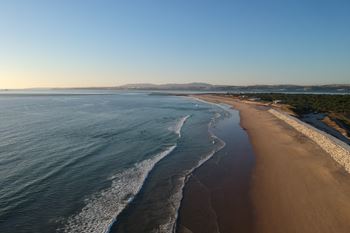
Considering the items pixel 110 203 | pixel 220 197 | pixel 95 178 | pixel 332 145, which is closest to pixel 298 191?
pixel 220 197

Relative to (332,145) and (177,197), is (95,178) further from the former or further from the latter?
(332,145)

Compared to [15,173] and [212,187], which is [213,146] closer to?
[212,187]

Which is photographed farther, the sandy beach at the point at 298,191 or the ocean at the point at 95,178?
the ocean at the point at 95,178

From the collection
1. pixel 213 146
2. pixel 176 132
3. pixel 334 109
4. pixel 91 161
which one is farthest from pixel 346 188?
pixel 334 109

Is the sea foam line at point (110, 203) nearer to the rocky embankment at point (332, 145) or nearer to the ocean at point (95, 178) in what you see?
the ocean at point (95, 178)

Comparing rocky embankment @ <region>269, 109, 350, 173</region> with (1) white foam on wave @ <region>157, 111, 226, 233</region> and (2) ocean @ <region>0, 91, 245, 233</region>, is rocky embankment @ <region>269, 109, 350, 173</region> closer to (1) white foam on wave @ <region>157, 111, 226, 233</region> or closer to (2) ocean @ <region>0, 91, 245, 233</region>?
(2) ocean @ <region>0, 91, 245, 233</region>

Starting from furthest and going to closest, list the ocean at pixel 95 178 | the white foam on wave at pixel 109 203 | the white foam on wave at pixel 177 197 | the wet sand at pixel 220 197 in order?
1. the ocean at pixel 95 178
2. the wet sand at pixel 220 197
3. the white foam on wave at pixel 109 203
4. the white foam on wave at pixel 177 197

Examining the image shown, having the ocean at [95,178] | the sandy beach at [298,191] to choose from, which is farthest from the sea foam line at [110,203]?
the sandy beach at [298,191]

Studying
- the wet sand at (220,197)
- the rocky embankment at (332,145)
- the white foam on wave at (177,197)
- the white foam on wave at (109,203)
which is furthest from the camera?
the rocky embankment at (332,145)
